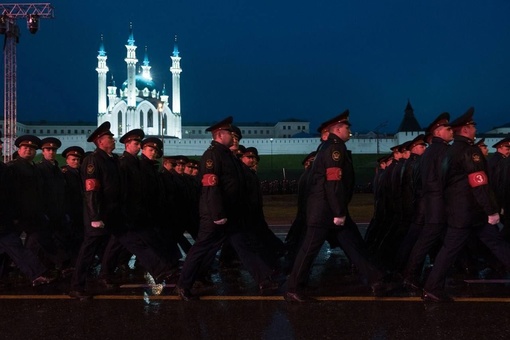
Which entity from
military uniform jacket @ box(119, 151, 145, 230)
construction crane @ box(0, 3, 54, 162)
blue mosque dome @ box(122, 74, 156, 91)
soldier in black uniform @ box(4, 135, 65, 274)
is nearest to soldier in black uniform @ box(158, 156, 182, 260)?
military uniform jacket @ box(119, 151, 145, 230)

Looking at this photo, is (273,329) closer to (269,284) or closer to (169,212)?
(269,284)

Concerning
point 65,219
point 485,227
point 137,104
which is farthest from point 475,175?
point 137,104

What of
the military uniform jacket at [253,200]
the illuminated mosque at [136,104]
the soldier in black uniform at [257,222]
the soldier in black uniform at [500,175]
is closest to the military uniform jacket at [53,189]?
the soldier in black uniform at [257,222]

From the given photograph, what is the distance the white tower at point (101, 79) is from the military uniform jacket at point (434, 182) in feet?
339

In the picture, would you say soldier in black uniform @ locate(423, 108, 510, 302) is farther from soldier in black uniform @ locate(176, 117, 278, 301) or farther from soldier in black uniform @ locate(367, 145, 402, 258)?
soldier in black uniform @ locate(367, 145, 402, 258)

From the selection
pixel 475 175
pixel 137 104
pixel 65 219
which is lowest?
pixel 65 219

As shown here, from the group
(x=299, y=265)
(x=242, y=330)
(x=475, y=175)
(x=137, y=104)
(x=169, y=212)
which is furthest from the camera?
(x=137, y=104)

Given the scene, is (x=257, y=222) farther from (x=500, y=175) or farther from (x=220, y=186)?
(x=500, y=175)

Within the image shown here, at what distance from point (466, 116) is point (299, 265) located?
2517mm

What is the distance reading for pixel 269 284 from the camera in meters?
6.80

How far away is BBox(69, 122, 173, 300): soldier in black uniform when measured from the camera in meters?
6.96

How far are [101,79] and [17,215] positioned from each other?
345ft

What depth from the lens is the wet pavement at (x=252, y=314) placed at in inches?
201

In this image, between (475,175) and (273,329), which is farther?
(475,175)
